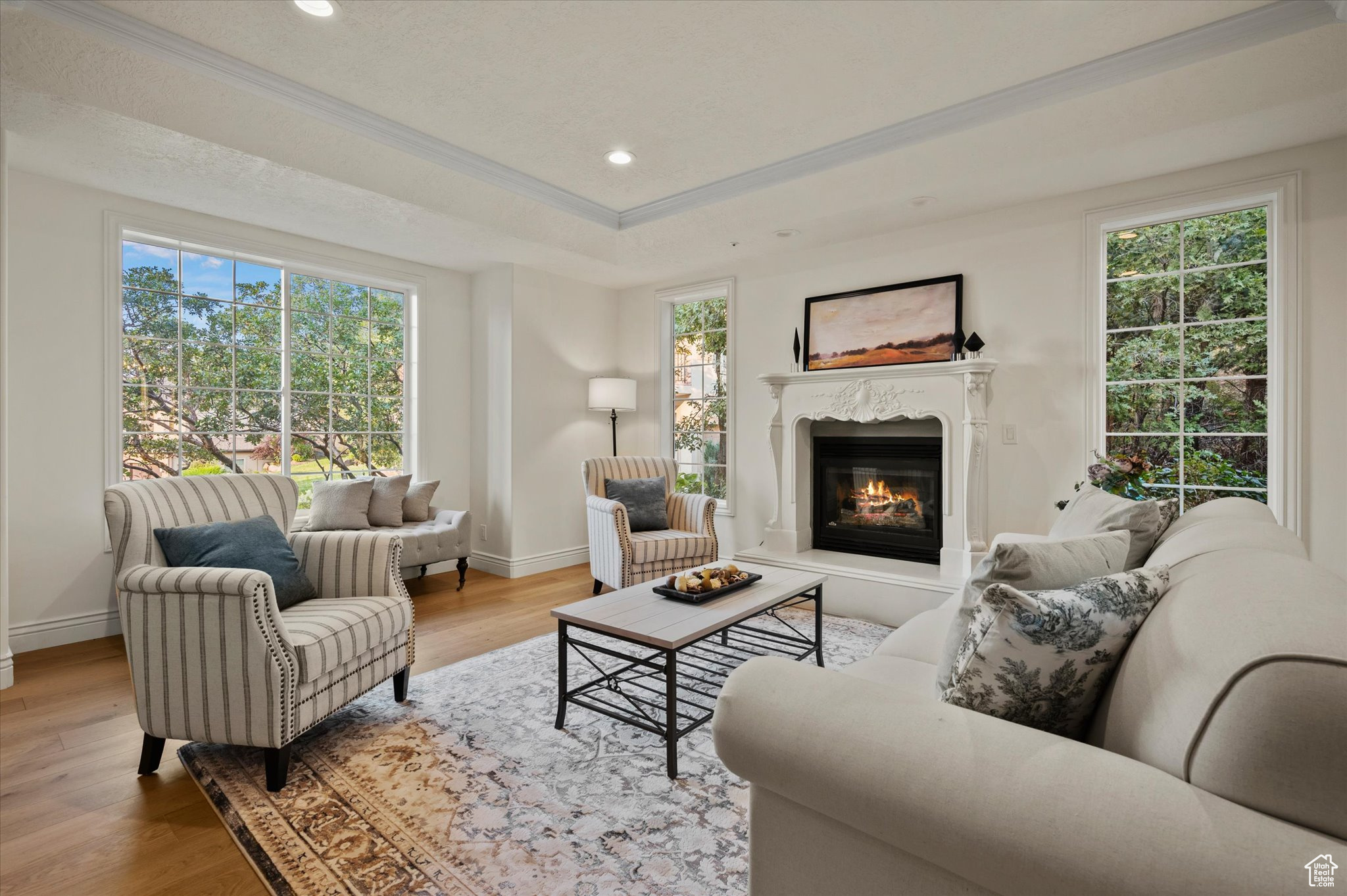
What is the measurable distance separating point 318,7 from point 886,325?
345 cm

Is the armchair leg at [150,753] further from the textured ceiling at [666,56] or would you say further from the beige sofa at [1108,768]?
the textured ceiling at [666,56]

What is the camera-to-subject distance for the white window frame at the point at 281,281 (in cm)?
354

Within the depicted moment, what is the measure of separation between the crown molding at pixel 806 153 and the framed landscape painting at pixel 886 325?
1250 millimetres

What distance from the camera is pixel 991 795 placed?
2.68ft

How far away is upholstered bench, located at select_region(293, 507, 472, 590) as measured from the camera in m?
4.27

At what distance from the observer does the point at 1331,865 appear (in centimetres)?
64

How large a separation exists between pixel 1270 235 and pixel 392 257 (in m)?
5.44

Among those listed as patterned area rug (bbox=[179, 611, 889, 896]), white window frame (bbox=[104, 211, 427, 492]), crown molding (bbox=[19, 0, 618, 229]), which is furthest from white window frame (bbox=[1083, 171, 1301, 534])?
white window frame (bbox=[104, 211, 427, 492])

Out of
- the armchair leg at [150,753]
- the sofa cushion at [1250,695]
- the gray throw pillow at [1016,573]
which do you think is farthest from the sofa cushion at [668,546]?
the sofa cushion at [1250,695]

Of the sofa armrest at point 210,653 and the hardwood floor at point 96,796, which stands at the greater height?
the sofa armrest at point 210,653

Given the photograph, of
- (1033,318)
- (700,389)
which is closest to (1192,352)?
(1033,318)

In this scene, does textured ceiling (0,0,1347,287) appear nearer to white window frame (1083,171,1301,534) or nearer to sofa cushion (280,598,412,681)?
white window frame (1083,171,1301,534)

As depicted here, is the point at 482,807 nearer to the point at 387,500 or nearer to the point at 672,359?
the point at 387,500

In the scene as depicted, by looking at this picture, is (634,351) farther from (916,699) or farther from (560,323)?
(916,699)
